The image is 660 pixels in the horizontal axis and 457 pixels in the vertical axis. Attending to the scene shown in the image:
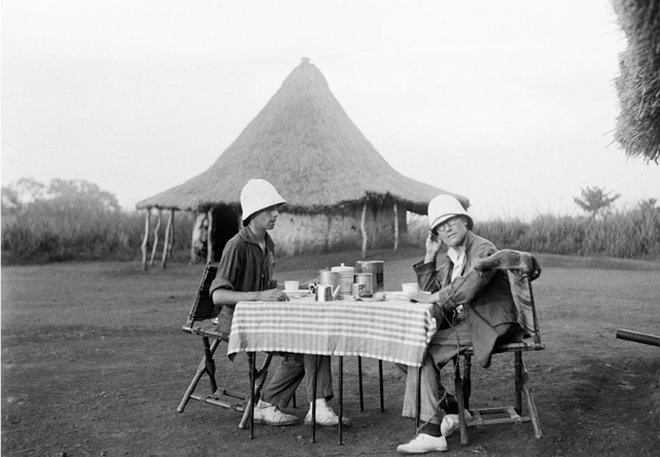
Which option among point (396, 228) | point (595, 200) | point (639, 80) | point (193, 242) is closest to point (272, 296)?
point (639, 80)

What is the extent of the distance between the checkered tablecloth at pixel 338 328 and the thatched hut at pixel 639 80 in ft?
5.11

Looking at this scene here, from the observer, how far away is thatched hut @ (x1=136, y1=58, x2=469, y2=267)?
11.0 m

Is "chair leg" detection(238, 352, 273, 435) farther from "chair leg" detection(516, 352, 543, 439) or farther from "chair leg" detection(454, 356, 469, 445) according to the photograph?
"chair leg" detection(516, 352, 543, 439)

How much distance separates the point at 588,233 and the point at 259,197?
199 inches

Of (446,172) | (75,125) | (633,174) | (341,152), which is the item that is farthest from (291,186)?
(633,174)

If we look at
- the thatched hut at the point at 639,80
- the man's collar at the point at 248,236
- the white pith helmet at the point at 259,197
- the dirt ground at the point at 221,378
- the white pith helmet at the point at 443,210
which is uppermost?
the thatched hut at the point at 639,80

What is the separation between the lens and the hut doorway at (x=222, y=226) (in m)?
12.1

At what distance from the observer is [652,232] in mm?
7168

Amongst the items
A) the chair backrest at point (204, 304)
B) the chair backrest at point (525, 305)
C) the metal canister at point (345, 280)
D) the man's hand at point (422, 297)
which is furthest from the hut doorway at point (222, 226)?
the chair backrest at point (525, 305)

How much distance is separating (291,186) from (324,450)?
807 centimetres

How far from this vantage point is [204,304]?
4.32 metres

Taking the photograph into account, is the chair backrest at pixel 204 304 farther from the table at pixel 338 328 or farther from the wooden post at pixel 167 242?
the wooden post at pixel 167 242

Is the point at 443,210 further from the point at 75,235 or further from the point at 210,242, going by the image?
the point at 210,242

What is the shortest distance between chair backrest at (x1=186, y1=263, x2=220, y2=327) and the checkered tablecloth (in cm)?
52
